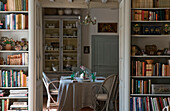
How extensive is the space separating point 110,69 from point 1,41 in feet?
16.1

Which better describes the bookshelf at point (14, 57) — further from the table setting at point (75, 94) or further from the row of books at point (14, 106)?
the table setting at point (75, 94)

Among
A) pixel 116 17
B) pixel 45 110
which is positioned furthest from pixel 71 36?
pixel 45 110

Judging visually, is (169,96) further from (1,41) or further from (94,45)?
(94,45)

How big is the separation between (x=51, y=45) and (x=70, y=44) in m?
0.65

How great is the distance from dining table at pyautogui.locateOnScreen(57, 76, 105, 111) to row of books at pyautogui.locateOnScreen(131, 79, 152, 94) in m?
1.26

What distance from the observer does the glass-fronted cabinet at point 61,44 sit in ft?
28.2

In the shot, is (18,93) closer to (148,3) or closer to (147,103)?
(147,103)

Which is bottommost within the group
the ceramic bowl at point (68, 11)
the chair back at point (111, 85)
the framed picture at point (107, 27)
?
the chair back at point (111, 85)

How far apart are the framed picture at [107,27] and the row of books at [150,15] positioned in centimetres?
402

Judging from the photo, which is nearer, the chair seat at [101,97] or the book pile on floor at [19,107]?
the book pile on floor at [19,107]

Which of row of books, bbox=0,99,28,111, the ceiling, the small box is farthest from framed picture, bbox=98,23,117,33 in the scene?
row of books, bbox=0,99,28,111

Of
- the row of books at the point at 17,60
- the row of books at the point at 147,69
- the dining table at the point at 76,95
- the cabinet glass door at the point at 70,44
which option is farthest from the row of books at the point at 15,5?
the cabinet glass door at the point at 70,44

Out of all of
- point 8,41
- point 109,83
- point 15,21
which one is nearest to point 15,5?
point 15,21

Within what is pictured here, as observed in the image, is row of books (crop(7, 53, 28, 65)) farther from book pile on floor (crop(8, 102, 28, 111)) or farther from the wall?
the wall
